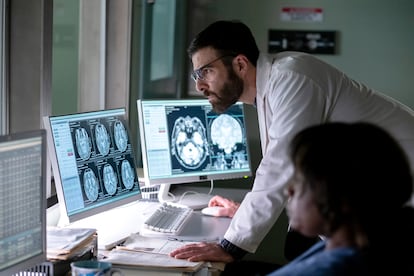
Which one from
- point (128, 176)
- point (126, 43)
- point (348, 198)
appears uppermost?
point (126, 43)

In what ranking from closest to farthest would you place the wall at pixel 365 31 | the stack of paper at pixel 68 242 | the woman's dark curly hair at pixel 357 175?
the woman's dark curly hair at pixel 357 175
the stack of paper at pixel 68 242
the wall at pixel 365 31

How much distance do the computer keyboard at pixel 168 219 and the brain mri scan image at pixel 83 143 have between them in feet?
1.14

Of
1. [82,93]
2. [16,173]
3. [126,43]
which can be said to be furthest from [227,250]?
[126,43]

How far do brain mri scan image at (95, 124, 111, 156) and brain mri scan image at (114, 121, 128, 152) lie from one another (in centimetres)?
6

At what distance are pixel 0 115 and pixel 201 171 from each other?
0.94 m

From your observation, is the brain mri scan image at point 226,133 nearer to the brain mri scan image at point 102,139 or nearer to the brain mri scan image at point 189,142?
the brain mri scan image at point 189,142

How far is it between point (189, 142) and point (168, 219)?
0.52m

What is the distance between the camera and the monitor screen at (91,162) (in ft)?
7.72

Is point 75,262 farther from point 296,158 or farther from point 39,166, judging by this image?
point 296,158

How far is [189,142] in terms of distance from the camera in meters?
3.16

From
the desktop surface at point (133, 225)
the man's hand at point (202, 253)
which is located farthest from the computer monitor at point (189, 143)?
the man's hand at point (202, 253)

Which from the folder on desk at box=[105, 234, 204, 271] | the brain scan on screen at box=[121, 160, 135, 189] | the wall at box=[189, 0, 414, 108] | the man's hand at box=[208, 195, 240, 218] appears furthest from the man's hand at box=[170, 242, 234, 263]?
the wall at box=[189, 0, 414, 108]

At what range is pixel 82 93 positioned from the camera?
3.56m

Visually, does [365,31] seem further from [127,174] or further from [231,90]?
[127,174]
